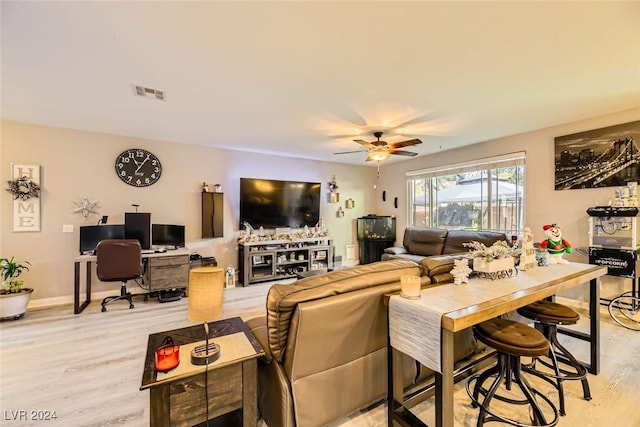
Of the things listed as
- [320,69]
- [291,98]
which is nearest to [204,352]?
[320,69]

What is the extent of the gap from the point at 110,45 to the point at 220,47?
0.79 m

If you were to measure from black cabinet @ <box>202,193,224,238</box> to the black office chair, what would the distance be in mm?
1252

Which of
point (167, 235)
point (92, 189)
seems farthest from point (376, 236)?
point (92, 189)

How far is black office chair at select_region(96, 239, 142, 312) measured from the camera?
3.49 meters

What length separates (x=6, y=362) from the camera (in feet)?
7.86

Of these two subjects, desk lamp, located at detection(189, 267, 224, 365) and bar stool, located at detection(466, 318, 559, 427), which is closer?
desk lamp, located at detection(189, 267, 224, 365)

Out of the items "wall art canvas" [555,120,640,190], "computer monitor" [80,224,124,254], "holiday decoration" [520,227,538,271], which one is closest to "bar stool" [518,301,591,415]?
"holiday decoration" [520,227,538,271]

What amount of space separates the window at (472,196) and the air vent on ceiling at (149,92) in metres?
4.94

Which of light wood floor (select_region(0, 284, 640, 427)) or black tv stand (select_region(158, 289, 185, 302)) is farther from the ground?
black tv stand (select_region(158, 289, 185, 302))

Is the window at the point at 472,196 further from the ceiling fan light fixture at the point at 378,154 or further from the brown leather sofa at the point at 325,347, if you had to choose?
the brown leather sofa at the point at 325,347

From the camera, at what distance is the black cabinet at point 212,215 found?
15.6ft

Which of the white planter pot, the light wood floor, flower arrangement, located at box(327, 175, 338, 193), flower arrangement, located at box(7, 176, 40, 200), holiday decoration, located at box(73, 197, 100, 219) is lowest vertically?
the light wood floor

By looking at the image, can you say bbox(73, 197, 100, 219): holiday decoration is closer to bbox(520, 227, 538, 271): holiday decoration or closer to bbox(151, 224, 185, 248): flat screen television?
bbox(151, 224, 185, 248): flat screen television

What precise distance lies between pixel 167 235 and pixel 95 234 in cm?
91
